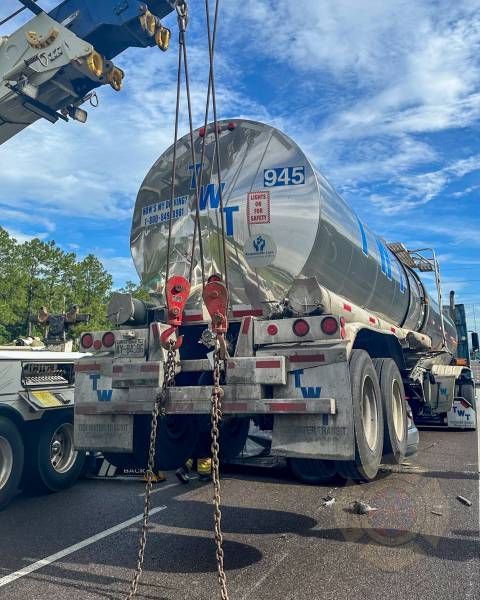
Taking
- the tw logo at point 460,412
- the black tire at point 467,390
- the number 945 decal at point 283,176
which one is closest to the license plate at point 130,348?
the number 945 decal at point 283,176

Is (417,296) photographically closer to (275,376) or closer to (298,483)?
(298,483)

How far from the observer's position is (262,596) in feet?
11.9

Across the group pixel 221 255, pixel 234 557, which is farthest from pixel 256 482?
pixel 221 255

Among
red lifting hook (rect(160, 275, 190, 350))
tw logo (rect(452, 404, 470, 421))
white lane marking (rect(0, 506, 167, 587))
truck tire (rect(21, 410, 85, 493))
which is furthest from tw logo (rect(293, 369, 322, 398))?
tw logo (rect(452, 404, 470, 421))

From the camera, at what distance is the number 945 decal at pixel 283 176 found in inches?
202

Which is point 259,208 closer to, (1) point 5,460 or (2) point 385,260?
(2) point 385,260

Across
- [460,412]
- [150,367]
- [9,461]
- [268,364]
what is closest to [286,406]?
[268,364]

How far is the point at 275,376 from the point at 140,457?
67.3 inches

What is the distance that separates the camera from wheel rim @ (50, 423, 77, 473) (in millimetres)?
6996

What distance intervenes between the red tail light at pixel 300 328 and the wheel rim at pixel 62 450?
392 cm

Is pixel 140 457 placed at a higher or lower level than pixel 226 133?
lower

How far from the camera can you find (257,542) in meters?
4.73

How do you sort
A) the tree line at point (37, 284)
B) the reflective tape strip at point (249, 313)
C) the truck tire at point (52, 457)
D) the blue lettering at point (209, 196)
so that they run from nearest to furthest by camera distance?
the reflective tape strip at point (249, 313), the blue lettering at point (209, 196), the truck tire at point (52, 457), the tree line at point (37, 284)

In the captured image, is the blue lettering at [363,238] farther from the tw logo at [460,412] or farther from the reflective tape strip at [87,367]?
the tw logo at [460,412]
